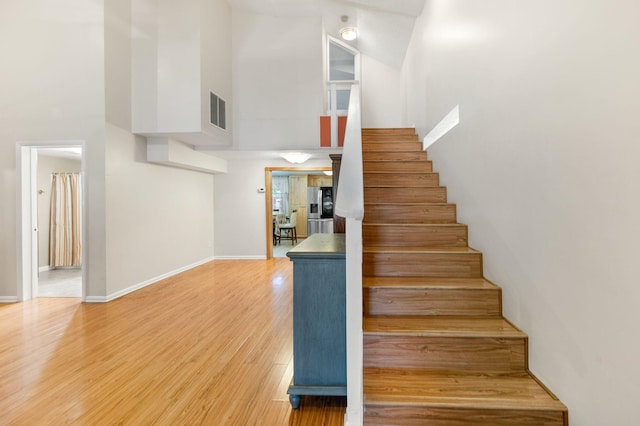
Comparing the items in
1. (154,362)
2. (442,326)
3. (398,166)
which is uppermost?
(398,166)

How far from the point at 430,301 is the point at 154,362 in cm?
206

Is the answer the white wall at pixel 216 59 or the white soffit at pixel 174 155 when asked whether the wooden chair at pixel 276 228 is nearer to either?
the white soffit at pixel 174 155

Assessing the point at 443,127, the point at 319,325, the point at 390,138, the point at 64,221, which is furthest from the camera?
the point at 64,221

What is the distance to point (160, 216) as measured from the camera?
490 centimetres

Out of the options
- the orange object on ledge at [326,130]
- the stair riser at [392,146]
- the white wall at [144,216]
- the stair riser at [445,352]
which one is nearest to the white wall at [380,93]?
the orange object on ledge at [326,130]

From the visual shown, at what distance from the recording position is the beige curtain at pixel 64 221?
581 centimetres

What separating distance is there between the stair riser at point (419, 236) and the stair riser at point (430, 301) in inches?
24.4

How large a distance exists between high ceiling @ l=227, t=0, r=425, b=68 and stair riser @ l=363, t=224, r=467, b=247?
3.45 meters

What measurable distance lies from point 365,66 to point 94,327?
700cm

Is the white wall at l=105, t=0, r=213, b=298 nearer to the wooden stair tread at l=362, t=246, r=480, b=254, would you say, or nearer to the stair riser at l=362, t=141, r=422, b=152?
the stair riser at l=362, t=141, r=422, b=152

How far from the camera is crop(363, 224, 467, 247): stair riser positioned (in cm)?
250

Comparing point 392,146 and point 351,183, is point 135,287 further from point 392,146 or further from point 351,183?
point 351,183

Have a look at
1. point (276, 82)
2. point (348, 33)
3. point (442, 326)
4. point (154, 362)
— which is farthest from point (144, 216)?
point (348, 33)

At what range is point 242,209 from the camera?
6699mm
